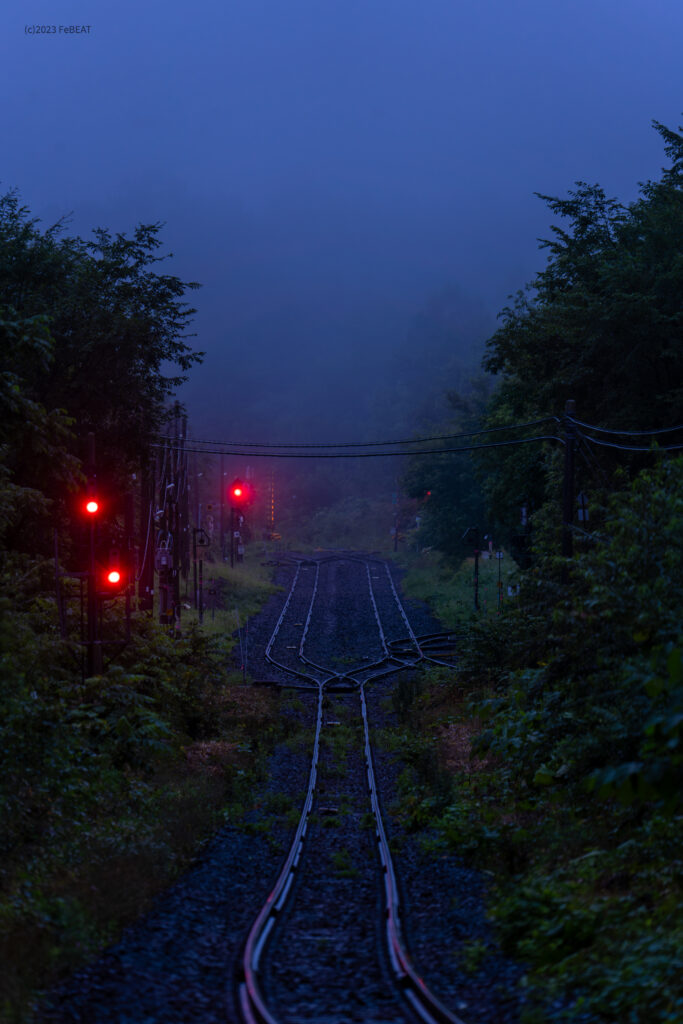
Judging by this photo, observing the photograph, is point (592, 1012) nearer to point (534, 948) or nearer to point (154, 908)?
point (534, 948)

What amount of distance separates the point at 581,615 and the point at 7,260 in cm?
2152

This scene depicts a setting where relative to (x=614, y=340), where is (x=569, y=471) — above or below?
below

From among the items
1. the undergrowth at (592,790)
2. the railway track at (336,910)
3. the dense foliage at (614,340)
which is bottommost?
the railway track at (336,910)

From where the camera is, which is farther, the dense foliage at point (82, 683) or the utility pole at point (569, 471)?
the utility pole at point (569, 471)

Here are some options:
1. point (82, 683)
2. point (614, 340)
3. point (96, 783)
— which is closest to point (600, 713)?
point (96, 783)

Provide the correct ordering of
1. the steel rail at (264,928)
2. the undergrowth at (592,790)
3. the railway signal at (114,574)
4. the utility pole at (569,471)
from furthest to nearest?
the utility pole at (569,471) < the railway signal at (114,574) < the steel rail at (264,928) < the undergrowth at (592,790)

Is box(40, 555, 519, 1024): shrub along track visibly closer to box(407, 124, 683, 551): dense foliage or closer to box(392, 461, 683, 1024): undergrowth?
box(392, 461, 683, 1024): undergrowth

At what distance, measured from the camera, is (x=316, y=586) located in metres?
50.5

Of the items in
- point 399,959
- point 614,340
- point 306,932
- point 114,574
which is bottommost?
point 306,932

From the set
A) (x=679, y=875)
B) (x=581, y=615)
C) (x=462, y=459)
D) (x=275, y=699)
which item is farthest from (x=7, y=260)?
(x=462, y=459)

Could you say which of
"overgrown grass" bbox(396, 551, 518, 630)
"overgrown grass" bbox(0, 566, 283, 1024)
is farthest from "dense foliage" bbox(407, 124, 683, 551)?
"overgrown grass" bbox(0, 566, 283, 1024)

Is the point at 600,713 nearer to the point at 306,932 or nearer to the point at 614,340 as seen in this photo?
the point at 306,932

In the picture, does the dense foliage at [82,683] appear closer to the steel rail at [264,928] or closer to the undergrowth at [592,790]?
the steel rail at [264,928]

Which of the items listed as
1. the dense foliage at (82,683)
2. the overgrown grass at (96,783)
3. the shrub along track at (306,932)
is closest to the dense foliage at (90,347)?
the dense foliage at (82,683)
